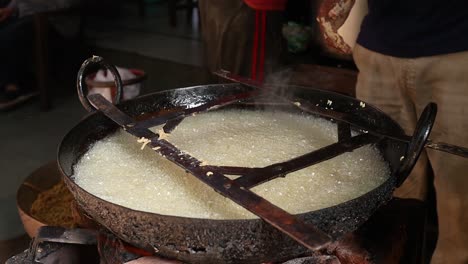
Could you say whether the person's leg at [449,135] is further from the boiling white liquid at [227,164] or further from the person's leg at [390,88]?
the boiling white liquid at [227,164]

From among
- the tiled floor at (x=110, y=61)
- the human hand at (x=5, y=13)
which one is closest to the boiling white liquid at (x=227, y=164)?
the tiled floor at (x=110, y=61)

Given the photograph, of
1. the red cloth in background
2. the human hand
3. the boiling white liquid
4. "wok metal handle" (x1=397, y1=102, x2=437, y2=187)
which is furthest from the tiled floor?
"wok metal handle" (x1=397, y1=102, x2=437, y2=187)

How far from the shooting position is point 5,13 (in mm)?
4777

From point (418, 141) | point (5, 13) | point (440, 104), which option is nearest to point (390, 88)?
point (440, 104)

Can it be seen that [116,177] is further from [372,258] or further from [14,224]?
[14,224]

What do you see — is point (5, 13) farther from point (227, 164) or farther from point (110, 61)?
point (227, 164)

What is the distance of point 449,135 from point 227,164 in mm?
982

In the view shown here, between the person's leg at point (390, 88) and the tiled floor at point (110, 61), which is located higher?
the person's leg at point (390, 88)

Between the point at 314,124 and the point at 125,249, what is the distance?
0.68 m

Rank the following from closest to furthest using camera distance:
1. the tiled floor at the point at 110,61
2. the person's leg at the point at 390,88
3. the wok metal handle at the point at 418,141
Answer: the wok metal handle at the point at 418,141, the person's leg at the point at 390,88, the tiled floor at the point at 110,61

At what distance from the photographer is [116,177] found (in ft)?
4.01

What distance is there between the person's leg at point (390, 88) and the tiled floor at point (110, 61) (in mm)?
1985

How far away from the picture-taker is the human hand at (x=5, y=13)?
4.76m

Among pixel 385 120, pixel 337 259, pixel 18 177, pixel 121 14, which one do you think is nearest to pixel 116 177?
pixel 337 259
